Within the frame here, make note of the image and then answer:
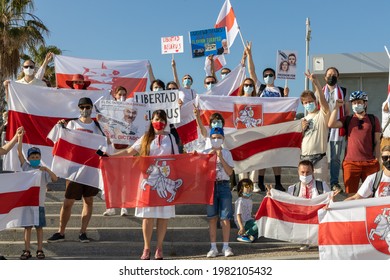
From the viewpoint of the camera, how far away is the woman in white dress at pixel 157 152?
25.9 feet

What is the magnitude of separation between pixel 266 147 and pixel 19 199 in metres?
4.01

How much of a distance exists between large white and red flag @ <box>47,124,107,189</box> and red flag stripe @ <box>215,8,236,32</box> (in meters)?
5.72

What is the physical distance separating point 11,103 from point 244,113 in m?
4.08

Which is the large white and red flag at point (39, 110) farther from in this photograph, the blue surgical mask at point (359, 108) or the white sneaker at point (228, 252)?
the blue surgical mask at point (359, 108)

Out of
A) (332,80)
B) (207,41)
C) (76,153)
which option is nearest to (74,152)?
(76,153)

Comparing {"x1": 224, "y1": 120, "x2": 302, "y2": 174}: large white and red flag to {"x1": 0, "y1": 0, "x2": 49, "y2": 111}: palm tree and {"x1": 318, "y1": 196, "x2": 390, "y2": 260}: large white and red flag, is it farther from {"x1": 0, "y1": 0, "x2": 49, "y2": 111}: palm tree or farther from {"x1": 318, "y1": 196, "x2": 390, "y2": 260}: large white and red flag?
{"x1": 0, "y1": 0, "x2": 49, "y2": 111}: palm tree

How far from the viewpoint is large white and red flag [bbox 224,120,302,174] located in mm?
9531

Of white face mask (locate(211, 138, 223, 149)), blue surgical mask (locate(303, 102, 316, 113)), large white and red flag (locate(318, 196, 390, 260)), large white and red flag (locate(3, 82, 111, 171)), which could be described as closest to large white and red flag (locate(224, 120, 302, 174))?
blue surgical mask (locate(303, 102, 316, 113))

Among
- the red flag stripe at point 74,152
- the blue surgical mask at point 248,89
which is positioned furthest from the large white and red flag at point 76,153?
the blue surgical mask at point 248,89

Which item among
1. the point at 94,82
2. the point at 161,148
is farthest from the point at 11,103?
the point at 161,148

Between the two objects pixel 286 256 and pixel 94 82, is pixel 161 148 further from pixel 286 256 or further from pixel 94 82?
pixel 94 82

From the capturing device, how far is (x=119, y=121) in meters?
9.22

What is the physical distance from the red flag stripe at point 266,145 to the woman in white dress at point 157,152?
1740 mm
